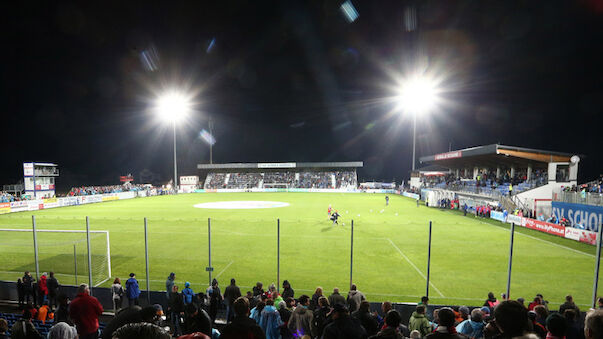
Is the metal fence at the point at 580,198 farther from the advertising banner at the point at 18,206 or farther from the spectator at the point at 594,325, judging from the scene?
the advertising banner at the point at 18,206

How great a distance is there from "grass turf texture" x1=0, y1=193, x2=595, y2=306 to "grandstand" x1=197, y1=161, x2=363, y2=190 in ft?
155

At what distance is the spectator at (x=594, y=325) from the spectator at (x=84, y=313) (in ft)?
23.5

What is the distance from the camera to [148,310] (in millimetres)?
2354

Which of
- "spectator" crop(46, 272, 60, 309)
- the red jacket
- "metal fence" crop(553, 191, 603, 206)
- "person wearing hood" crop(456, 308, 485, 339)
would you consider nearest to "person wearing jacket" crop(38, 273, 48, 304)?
"spectator" crop(46, 272, 60, 309)

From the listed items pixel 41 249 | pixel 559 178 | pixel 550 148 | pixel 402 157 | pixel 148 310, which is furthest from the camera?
pixel 402 157

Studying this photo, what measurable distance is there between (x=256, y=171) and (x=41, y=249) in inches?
2389

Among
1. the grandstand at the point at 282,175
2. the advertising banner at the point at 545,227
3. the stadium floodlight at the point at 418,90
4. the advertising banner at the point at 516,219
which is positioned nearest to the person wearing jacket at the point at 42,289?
the advertising banner at the point at 545,227

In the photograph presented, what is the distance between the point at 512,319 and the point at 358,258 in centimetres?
1233

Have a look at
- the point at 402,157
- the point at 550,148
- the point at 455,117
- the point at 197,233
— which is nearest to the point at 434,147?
the point at 402,157

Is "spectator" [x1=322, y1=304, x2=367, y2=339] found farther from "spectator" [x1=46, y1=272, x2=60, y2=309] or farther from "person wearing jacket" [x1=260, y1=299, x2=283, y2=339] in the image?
"spectator" [x1=46, y1=272, x2=60, y2=309]

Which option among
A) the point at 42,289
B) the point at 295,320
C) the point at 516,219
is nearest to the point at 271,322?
the point at 295,320

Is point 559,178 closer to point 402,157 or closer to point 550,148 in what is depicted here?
point 550,148

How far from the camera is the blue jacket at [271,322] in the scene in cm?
545

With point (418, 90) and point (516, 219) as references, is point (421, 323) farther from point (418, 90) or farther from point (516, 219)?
point (418, 90)
